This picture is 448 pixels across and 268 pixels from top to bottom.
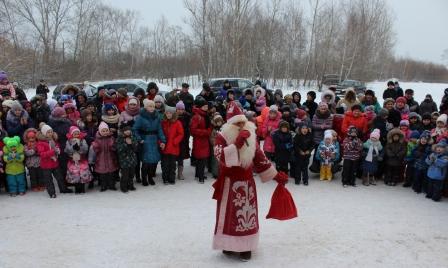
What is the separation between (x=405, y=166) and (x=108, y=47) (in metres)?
45.4

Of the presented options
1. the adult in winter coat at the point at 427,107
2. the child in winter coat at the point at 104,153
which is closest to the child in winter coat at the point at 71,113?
the child in winter coat at the point at 104,153

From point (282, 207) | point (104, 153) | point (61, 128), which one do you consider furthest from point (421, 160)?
point (61, 128)

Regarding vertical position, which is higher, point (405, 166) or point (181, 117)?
point (181, 117)

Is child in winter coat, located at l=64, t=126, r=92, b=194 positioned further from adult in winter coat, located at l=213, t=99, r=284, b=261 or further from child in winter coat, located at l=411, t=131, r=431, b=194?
child in winter coat, located at l=411, t=131, r=431, b=194

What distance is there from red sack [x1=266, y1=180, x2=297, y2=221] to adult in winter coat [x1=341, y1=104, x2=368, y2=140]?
13.5 ft

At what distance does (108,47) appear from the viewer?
47781 millimetres

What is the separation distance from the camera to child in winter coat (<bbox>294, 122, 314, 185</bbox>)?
749 centimetres

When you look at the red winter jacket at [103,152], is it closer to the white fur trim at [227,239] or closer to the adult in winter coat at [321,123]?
the white fur trim at [227,239]

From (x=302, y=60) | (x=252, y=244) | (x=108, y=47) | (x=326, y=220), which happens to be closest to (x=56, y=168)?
(x=252, y=244)

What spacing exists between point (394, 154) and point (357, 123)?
3.23 feet

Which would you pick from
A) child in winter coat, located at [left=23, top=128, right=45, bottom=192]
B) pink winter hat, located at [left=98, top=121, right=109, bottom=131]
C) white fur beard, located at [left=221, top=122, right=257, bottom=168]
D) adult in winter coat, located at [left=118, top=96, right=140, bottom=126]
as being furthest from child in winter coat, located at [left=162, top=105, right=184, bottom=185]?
white fur beard, located at [left=221, top=122, right=257, bottom=168]

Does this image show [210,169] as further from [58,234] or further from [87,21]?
[87,21]

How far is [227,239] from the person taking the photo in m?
4.23

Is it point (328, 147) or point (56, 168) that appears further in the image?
point (328, 147)
